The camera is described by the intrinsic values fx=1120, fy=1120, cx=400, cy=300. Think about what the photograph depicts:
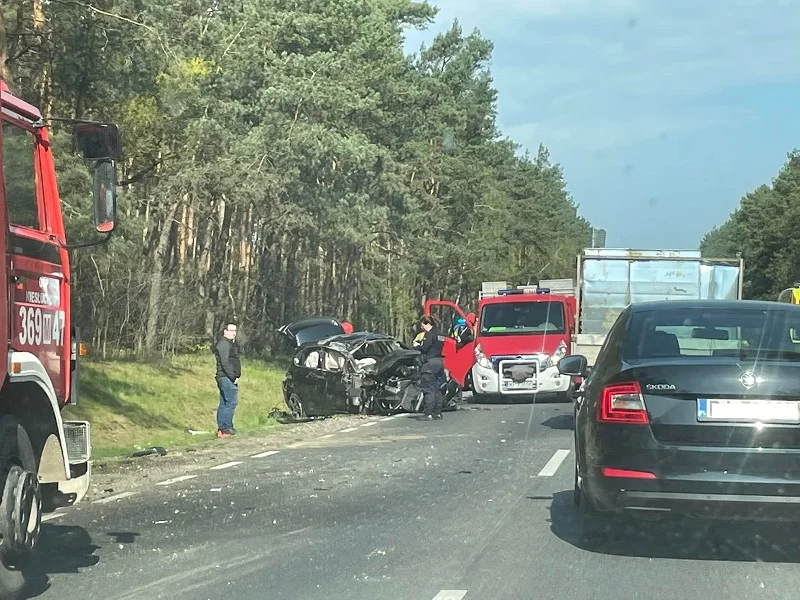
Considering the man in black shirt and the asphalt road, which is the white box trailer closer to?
the man in black shirt

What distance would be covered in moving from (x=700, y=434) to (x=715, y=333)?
1224mm

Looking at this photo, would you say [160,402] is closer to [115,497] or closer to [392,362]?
[392,362]

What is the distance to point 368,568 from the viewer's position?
7238 millimetres

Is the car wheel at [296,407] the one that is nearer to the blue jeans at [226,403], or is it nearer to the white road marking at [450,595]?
the blue jeans at [226,403]

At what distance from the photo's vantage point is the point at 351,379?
20641mm

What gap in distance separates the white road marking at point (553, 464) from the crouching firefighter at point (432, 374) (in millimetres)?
5801

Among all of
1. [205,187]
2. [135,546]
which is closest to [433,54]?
[205,187]

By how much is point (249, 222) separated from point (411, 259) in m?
12.7

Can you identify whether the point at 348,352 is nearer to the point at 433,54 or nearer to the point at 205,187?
the point at 205,187

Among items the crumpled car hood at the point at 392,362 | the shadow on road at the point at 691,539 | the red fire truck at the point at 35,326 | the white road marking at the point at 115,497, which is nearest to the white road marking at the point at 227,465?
the white road marking at the point at 115,497

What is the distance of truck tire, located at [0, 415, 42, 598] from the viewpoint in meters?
5.80

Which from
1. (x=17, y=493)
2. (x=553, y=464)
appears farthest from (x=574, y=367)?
(x=17, y=493)

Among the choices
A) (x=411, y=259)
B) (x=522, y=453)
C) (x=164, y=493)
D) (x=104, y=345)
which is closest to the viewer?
(x=164, y=493)

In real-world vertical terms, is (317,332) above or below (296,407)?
Answer: above
